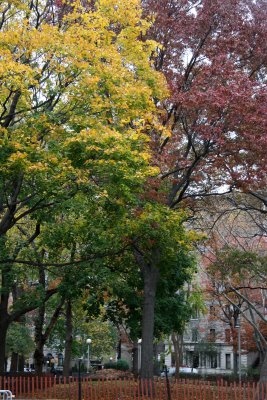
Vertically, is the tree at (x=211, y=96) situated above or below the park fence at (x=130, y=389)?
above

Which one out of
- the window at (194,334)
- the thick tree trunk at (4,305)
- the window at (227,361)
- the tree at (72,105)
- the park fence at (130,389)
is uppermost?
the tree at (72,105)

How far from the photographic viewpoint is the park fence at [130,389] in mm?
19281

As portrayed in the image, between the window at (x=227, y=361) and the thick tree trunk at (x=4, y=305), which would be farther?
the window at (x=227, y=361)

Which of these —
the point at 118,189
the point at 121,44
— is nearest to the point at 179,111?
the point at 121,44

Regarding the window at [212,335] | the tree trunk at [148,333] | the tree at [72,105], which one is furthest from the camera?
the window at [212,335]

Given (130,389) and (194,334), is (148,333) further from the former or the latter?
(194,334)

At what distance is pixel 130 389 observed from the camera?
68.5 ft

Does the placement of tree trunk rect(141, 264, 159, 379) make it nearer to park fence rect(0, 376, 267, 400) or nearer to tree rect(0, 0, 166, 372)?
park fence rect(0, 376, 267, 400)

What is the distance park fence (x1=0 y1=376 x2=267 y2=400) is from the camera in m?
19.3

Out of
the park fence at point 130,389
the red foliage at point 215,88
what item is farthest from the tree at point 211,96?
the park fence at point 130,389

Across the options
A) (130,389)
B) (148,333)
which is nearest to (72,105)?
(148,333)

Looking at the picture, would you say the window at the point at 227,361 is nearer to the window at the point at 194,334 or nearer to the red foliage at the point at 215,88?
the window at the point at 194,334

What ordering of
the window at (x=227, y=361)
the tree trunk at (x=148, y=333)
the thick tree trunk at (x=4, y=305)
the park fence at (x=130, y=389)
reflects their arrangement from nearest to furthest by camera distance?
1. the park fence at (x=130, y=389)
2. the tree trunk at (x=148, y=333)
3. the thick tree trunk at (x=4, y=305)
4. the window at (x=227, y=361)

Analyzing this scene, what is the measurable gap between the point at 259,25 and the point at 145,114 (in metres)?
6.88
